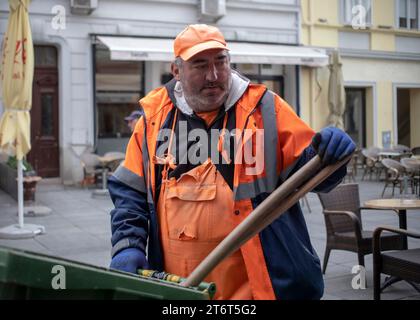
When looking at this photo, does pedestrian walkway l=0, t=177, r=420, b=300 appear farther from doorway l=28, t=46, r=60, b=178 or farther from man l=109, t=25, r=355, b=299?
man l=109, t=25, r=355, b=299

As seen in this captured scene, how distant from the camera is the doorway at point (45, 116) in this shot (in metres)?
14.1

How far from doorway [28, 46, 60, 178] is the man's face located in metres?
12.4

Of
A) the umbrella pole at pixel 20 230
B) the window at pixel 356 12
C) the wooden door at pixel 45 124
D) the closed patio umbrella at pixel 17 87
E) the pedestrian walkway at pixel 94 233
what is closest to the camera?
the pedestrian walkway at pixel 94 233

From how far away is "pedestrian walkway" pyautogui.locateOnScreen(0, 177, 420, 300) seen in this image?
5188 mm

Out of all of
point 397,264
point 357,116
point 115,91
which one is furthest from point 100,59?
point 397,264

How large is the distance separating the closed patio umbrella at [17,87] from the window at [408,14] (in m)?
15.2

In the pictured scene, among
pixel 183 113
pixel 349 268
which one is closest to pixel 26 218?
pixel 349 268

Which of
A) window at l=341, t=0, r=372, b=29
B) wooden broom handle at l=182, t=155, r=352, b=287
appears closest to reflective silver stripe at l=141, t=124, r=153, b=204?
wooden broom handle at l=182, t=155, r=352, b=287

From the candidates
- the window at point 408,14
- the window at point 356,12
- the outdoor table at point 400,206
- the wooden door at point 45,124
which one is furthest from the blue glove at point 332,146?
the window at point 408,14

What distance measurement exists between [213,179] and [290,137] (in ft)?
1.10

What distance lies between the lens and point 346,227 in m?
5.62

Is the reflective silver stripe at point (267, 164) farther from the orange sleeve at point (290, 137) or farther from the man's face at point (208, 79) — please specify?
the man's face at point (208, 79)

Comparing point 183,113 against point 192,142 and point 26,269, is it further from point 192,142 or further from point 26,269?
point 26,269
